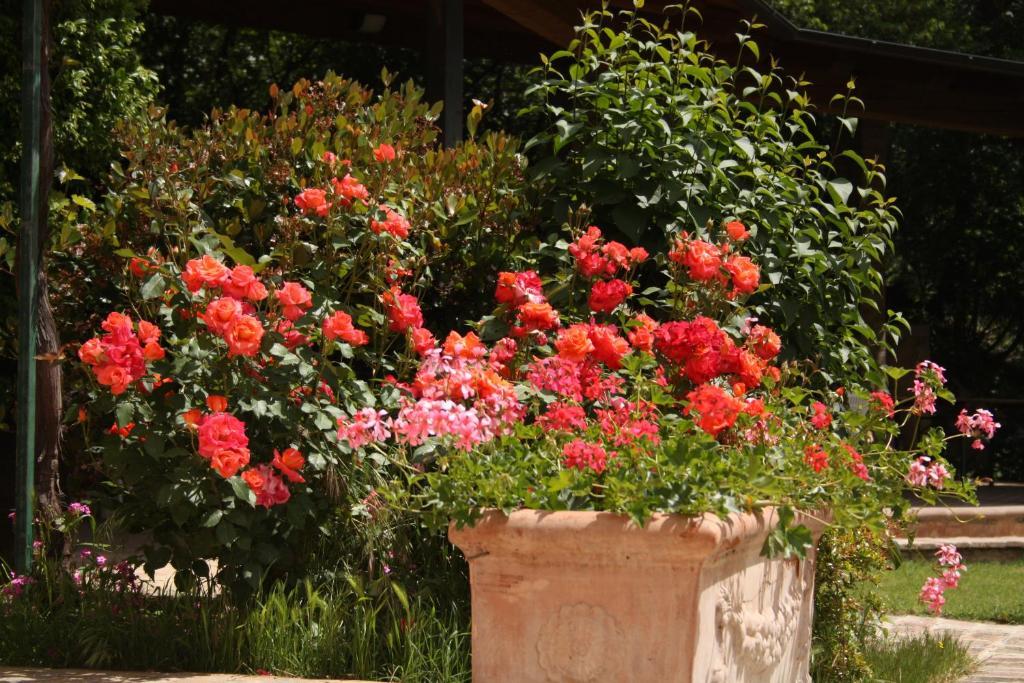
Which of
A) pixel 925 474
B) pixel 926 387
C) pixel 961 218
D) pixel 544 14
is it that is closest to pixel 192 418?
pixel 925 474

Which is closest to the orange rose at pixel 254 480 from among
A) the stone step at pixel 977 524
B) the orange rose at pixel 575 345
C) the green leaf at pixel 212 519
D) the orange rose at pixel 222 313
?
the green leaf at pixel 212 519

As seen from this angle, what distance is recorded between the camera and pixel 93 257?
4.42m

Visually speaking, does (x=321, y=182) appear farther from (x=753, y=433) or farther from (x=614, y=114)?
(x=753, y=433)

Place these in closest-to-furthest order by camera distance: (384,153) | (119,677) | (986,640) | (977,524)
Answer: (119,677)
(384,153)
(986,640)
(977,524)

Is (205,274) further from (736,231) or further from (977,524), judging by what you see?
(977,524)

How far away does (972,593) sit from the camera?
22.0ft

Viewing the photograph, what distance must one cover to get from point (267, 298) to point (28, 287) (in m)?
0.74

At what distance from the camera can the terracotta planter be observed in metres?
2.84

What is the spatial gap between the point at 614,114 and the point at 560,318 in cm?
81

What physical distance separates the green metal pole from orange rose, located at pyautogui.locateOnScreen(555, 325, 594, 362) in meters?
1.59

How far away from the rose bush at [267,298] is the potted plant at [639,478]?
26 cm

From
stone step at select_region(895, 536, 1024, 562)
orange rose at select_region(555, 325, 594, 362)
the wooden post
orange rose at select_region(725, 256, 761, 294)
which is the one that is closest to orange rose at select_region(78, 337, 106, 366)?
orange rose at select_region(555, 325, 594, 362)

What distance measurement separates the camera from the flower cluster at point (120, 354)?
3.36 metres

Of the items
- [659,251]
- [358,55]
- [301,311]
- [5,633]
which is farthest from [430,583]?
[358,55]
